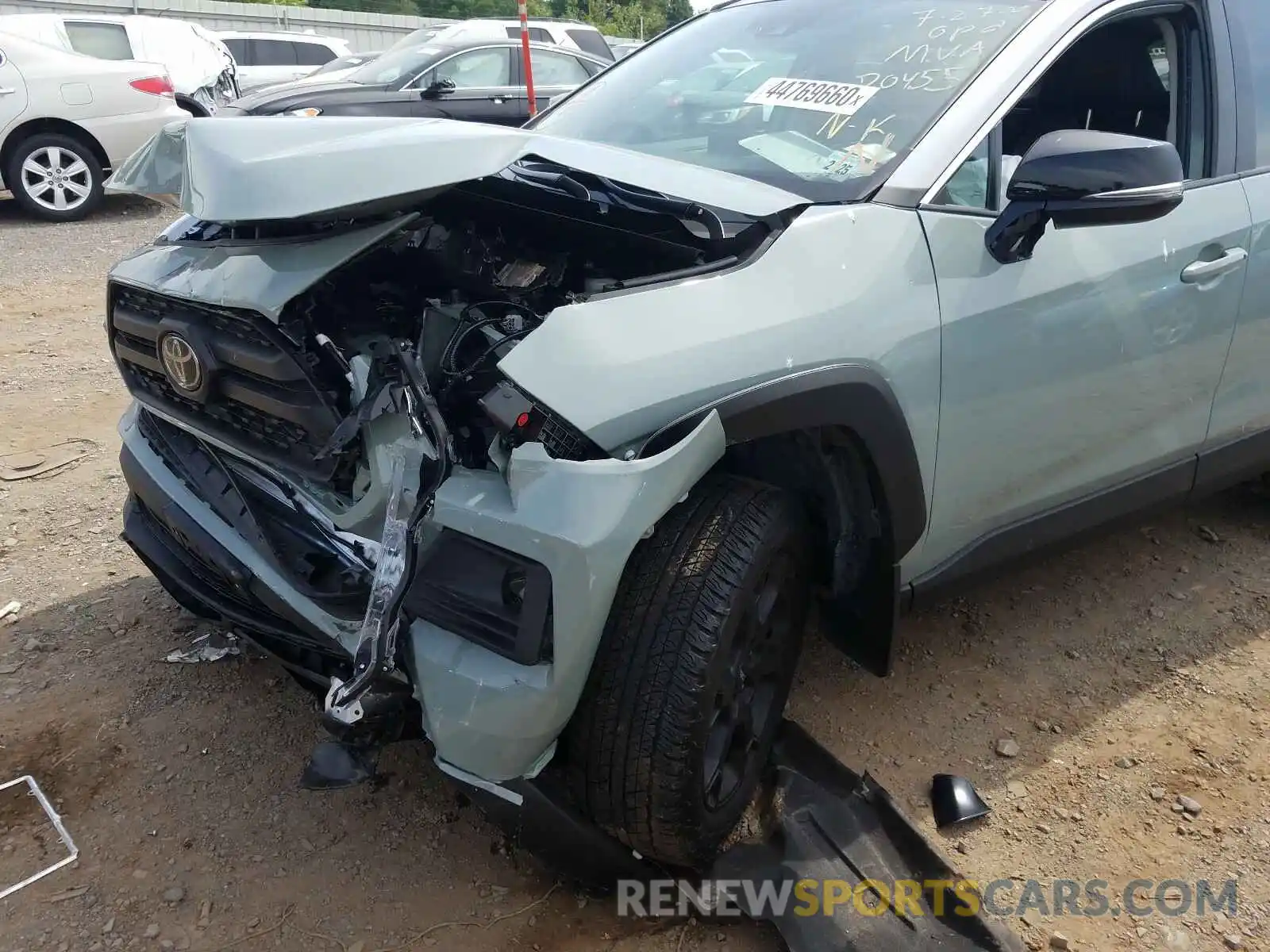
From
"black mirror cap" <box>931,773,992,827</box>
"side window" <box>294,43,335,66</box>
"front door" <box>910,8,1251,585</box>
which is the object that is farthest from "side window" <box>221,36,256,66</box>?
"black mirror cap" <box>931,773,992,827</box>

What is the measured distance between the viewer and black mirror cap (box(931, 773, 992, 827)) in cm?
221

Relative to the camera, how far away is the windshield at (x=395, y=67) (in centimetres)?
871

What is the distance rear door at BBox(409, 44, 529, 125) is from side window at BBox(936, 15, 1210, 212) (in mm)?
6478

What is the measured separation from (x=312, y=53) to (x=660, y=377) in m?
14.8

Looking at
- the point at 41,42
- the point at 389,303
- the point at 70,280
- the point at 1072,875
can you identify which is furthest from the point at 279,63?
the point at 1072,875

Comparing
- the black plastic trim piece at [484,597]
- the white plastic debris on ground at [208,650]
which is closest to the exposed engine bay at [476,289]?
the black plastic trim piece at [484,597]

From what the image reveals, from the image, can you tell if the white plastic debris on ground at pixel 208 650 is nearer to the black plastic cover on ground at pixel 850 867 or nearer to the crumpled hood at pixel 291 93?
the black plastic cover on ground at pixel 850 867

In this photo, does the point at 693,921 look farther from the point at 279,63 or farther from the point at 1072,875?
the point at 279,63

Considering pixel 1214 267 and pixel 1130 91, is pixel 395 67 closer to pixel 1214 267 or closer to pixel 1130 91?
pixel 1130 91

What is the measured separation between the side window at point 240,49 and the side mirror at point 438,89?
661 centimetres

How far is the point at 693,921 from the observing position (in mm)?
1957

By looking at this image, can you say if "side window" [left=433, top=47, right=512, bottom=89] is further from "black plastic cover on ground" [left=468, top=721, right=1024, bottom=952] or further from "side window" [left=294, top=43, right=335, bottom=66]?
"black plastic cover on ground" [left=468, top=721, right=1024, bottom=952]

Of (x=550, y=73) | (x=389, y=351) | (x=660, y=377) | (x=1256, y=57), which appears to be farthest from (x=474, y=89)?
(x=660, y=377)

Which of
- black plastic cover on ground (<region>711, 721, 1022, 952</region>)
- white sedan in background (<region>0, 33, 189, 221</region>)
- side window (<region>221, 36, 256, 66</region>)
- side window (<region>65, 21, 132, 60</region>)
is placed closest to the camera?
black plastic cover on ground (<region>711, 721, 1022, 952</region>)
